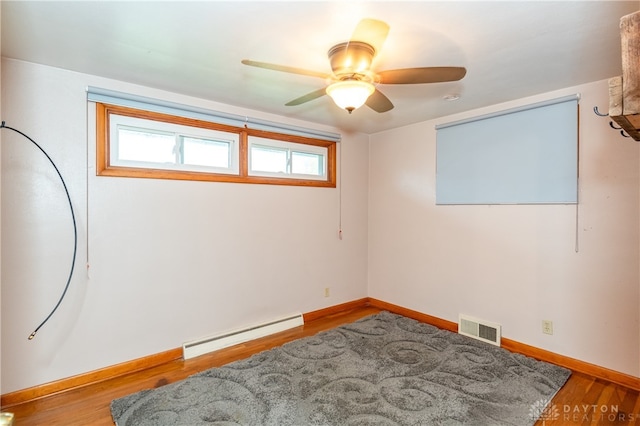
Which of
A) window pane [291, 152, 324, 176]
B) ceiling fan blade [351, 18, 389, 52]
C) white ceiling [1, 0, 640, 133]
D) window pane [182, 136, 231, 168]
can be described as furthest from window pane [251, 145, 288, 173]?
ceiling fan blade [351, 18, 389, 52]

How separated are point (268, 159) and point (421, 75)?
1970 mm

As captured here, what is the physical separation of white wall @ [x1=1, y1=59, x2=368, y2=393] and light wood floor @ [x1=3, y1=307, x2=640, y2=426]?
0.17 meters

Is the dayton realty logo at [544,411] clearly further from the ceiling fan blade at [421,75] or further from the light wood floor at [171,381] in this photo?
the ceiling fan blade at [421,75]

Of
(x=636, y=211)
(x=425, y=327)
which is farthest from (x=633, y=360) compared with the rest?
(x=425, y=327)

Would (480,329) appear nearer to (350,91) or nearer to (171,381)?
(350,91)

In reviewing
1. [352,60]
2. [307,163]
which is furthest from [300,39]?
[307,163]

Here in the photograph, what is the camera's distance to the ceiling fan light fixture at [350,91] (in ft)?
5.82

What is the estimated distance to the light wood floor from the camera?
1.96 metres

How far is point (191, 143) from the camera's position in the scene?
290cm

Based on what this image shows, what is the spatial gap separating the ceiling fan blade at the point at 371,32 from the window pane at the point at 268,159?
74.1 inches

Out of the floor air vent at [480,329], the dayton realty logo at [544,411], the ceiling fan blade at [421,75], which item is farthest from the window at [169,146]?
the dayton realty logo at [544,411]

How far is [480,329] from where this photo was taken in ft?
10.2

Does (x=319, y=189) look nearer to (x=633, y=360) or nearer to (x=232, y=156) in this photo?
(x=232, y=156)

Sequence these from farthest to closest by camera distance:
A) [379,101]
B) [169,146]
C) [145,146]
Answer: [169,146]
[145,146]
[379,101]
